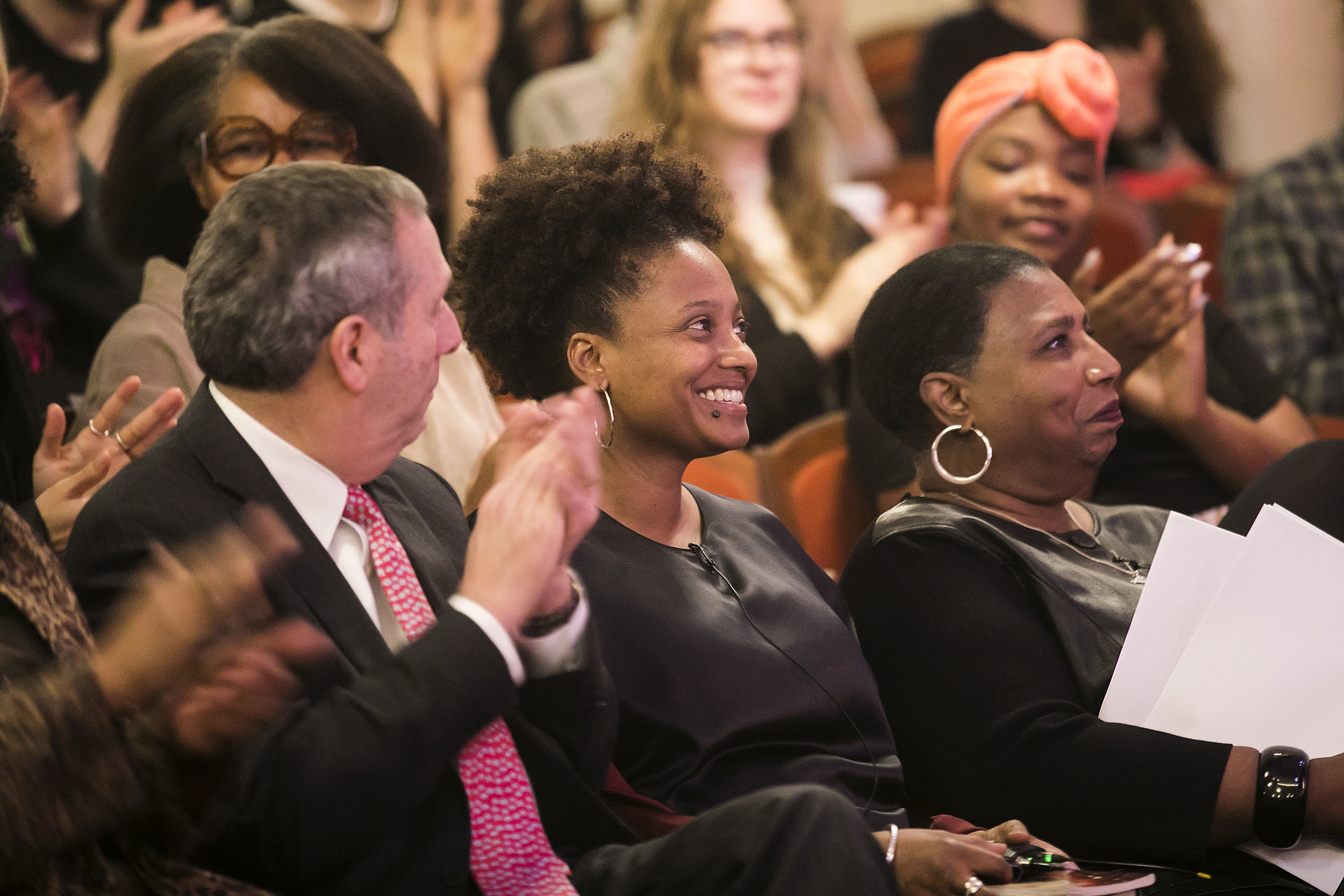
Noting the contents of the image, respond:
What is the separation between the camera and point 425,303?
1.63 m

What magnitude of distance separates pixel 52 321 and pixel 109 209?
26.1 inches

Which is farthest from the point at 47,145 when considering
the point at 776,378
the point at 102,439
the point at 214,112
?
the point at 776,378

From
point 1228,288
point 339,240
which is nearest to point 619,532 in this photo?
point 339,240

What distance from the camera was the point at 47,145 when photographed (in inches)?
124

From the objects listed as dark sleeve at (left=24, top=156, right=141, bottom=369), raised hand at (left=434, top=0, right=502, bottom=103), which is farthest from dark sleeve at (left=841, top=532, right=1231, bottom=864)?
raised hand at (left=434, top=0, right=502, bottom=103)

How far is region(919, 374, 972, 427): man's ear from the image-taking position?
227 cm

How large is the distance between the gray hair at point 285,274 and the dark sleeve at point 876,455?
1430 mm

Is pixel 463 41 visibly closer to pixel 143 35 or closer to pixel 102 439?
pixel 143 35

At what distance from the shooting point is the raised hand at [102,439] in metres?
2.02

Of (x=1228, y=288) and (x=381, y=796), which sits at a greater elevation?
(x=1228, y=288)

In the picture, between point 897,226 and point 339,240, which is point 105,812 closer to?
point 339,240

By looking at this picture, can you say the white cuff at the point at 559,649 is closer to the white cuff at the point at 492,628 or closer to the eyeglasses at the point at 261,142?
the white cuff at the point at 492,628

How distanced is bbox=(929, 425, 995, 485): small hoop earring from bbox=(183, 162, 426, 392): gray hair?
1029mm

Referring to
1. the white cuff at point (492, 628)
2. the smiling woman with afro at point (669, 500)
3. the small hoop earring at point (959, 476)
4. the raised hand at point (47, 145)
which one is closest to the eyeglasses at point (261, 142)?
the smiling woman with afro at point (669, 500)
